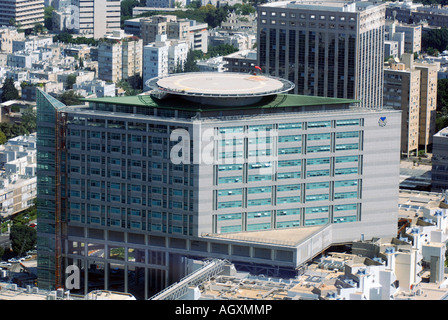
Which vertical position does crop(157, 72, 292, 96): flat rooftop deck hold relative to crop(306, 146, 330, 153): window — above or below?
above

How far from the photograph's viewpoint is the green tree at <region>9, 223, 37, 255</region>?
128000 mm

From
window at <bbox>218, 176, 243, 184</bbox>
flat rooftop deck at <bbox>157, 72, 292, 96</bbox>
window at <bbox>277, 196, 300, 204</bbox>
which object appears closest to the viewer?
window at <bbox>218, 176, 243, 184</bbox>

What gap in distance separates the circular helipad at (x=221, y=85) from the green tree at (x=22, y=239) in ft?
97.5

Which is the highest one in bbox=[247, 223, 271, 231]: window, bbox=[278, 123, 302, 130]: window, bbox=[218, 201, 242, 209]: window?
bbox=[278, 123, 302, 130]: window

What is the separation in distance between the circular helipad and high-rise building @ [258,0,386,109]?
3570 cm

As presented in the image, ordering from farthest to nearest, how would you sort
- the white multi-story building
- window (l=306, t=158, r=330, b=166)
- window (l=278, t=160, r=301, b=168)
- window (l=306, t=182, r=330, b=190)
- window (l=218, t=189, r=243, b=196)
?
the white multi-story building, window (l=306, t=182, r=330, b=190), window (l=306, t=158, r=330, b=166), window (l=278, t=160, r=301, b=168), window (l=218, t=189, r=243, b=196)

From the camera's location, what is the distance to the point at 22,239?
12850cm

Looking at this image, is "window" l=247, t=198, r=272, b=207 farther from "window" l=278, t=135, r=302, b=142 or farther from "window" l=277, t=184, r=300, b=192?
"window" l=278, t=135, r=302, b=142

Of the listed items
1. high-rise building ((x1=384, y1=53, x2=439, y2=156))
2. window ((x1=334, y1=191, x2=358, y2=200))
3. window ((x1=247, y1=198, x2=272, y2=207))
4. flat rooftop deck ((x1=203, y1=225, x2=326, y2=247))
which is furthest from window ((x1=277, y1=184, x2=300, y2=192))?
high-rise building ((x1=384, y1=53, x2=439, y2=156))

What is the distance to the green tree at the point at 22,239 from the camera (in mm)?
128000

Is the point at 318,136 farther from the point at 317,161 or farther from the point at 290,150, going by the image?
the point at 290,150

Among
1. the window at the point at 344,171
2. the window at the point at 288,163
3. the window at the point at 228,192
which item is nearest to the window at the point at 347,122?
the window at the point at 344,171
